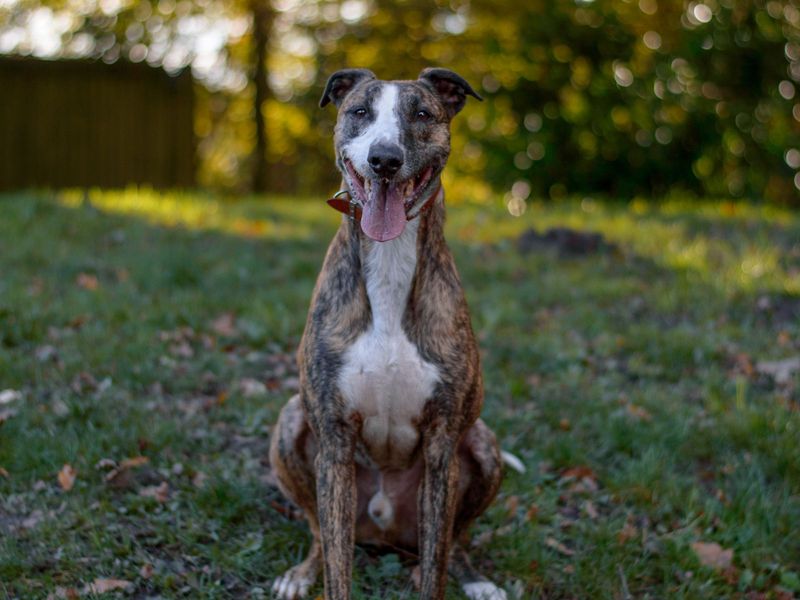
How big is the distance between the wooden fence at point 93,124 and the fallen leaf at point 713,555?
9681 mm

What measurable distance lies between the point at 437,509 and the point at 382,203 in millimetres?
1099

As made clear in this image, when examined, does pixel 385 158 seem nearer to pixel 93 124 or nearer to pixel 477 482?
pixel 477 482

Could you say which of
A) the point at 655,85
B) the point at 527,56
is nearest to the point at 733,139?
the point at 655,85

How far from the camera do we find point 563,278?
711cm

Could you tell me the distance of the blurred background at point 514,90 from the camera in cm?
1026

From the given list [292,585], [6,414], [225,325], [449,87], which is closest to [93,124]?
[225,325]

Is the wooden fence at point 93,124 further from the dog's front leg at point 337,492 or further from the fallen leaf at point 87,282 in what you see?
the dog's front leg at point 337,492

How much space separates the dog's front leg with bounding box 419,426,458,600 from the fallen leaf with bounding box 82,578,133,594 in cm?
113

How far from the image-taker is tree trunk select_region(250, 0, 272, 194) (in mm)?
13937

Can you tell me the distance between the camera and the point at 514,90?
10562 mm

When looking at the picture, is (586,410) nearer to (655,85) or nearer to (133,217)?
(133,217)

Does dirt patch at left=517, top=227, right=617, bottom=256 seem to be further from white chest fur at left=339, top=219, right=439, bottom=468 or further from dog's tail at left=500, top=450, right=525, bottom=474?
white chest fur at left=339, top=219, right=439, bottom=468

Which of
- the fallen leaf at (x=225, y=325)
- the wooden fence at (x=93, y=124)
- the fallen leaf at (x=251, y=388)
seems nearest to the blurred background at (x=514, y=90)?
the wooden fence at (x=93, y=124)

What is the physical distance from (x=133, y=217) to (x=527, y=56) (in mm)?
4775
